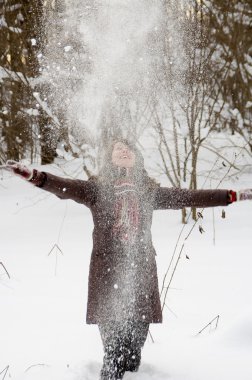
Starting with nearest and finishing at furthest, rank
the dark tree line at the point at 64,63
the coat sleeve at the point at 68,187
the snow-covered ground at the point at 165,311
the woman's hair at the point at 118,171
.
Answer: the coat sleeve at the point at 68,187, the woman's hair at the point at 118,171, the snow-covered ground at the point at 165,311, the dark tree line at the point at 64,63

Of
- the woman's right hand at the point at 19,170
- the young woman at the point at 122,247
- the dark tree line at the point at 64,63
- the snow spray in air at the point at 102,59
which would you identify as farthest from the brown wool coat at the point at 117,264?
the snow spray in air at the point at 102,59

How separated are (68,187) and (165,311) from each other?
1.84 metres

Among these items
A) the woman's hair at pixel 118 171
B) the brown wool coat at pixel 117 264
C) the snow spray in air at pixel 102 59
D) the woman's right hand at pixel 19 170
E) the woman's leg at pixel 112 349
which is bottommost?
the woman's leg at pixel 112 349

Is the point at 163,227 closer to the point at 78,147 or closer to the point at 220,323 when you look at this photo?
the point at 78,147

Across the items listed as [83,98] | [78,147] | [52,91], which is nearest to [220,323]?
[78,147]

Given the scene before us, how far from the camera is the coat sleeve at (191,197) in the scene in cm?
268

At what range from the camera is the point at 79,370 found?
9.68 ft

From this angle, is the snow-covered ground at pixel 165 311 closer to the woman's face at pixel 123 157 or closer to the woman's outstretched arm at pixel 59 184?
the woman's outstretched arm at pixel 59 184

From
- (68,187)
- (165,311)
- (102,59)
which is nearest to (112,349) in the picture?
(68,187)

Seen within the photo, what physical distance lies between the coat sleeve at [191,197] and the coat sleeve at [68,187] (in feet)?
1.17

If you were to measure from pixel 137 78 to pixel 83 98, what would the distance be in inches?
41.4

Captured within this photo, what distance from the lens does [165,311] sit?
4004mm

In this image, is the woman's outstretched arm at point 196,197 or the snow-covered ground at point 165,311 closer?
the woman's outstretched arm at point 196,197

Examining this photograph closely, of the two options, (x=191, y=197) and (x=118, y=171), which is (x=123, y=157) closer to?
(x=118, y=171)
